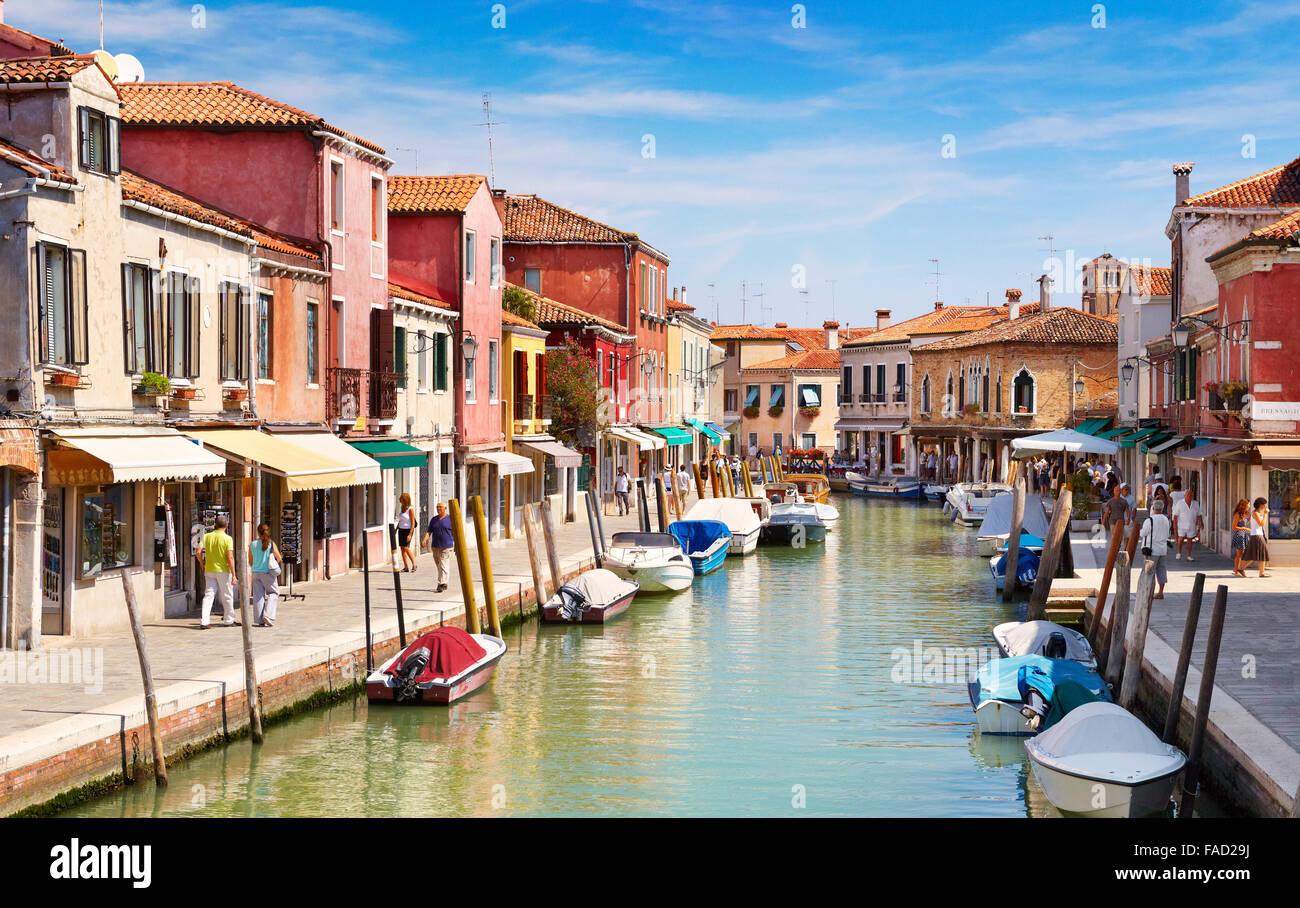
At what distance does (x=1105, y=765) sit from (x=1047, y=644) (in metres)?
5.98

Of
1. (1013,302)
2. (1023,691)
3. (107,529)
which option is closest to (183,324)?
(107,529)

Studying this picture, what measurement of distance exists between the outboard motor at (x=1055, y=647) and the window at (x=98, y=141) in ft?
41.3

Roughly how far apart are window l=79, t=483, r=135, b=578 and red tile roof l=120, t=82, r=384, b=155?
27.0 ft

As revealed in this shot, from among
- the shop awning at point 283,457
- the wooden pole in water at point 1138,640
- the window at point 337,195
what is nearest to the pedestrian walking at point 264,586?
the shop awning at point 283,457

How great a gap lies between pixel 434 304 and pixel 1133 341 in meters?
25.1

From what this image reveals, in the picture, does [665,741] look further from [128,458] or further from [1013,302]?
[1013,302]

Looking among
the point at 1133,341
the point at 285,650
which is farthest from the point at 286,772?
the point at 1133,341

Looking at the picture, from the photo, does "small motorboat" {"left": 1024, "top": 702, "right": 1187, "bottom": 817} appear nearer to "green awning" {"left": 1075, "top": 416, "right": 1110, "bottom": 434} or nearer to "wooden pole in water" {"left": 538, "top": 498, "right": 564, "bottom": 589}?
"wooden pole in water" {"left": 538, "top": 498, "right": 564, "bottom": 589}

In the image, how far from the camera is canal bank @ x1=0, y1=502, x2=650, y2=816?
452 inches

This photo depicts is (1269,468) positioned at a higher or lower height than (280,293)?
lower

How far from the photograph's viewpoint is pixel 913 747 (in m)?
15.7

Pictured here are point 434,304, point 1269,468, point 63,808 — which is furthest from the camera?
point 434,304

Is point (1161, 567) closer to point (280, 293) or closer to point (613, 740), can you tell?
point (613, 740)
